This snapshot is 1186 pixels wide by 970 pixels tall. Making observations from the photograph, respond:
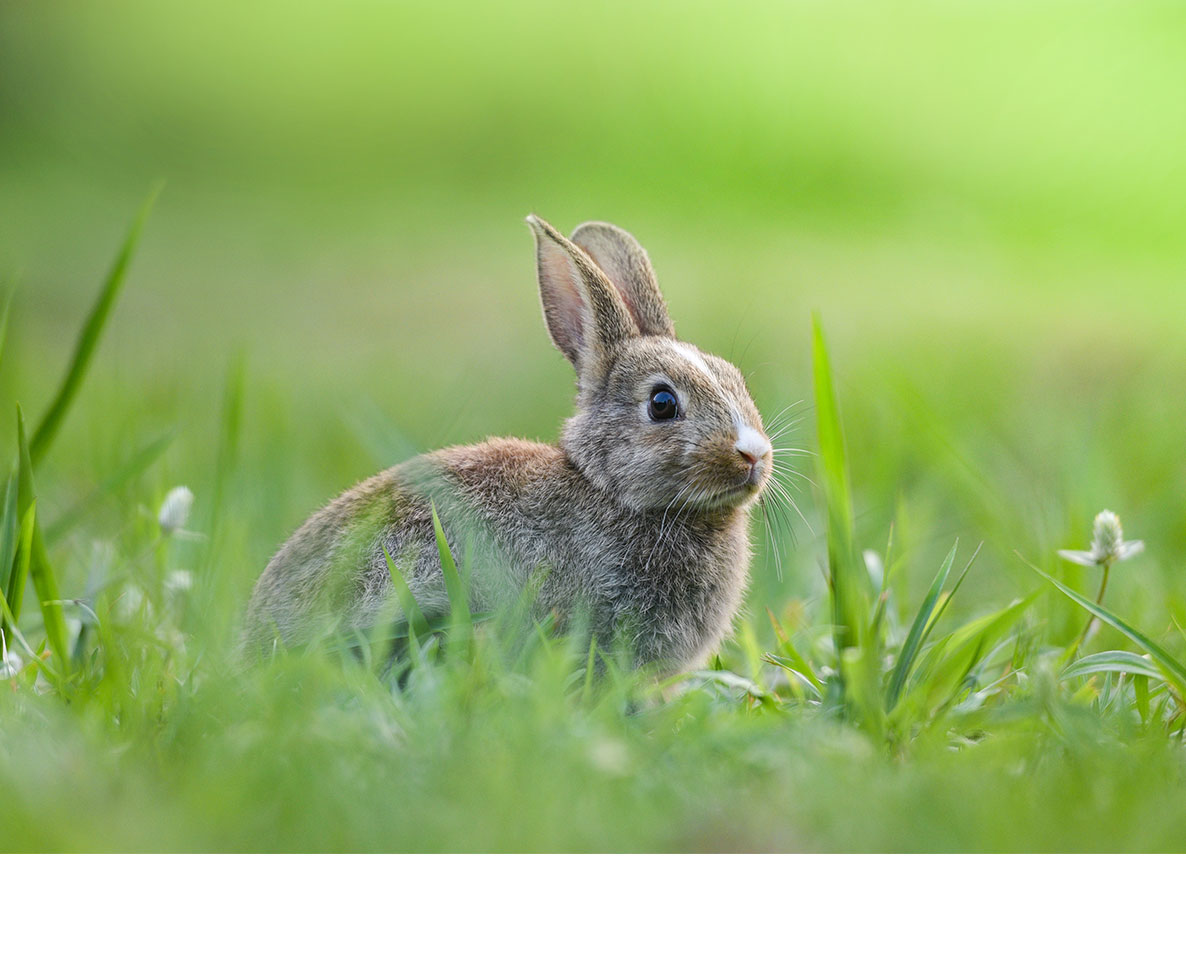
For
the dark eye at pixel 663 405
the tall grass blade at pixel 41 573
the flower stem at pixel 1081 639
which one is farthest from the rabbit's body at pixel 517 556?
the flower stem at pixel 1081 639

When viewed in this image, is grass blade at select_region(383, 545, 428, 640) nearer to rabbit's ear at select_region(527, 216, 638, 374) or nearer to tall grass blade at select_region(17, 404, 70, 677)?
tall grass blade at select_region(17, 404, 70, 677)

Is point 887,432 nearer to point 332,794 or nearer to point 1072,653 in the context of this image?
point 1072,653

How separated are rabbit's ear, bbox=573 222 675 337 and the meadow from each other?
0.39m

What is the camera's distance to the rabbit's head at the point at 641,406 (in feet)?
10.2

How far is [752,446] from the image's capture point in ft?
10.1

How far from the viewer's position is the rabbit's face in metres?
3.11

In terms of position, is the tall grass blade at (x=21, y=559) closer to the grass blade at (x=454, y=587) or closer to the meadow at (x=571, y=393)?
the meadow at (x=571, y=393)

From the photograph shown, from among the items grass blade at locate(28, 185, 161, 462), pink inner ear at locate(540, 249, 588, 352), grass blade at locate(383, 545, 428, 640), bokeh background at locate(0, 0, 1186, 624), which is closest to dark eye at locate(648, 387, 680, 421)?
pink inner ear at locate(540, 249, 588, 352)

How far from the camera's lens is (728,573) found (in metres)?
3.33

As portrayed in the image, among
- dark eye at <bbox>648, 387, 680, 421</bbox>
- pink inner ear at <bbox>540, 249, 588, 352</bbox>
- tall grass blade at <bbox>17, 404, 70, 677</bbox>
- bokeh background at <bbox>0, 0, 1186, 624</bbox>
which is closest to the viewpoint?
tall grass blade at <bbox>17, 404, 70, 677</bbox>

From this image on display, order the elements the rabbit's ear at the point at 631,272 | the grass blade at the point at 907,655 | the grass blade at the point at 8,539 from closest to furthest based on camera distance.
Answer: the grass blade at the point at 907,655 < the grass blade at the point at 8,539 < the rabbit's ear at the point at 631,272

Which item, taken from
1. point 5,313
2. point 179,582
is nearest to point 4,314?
point 5,313

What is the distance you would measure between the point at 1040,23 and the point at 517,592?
7.62ft

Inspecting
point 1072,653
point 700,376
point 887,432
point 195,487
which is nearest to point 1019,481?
point 887,432
